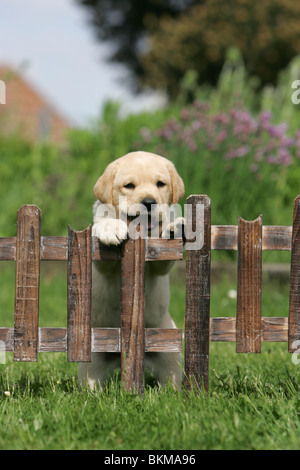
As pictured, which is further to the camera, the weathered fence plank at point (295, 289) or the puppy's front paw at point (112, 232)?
the weathered fence plank at point (295, 289)

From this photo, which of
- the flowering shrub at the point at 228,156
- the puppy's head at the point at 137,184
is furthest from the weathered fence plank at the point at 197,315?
the flowering shrub at the point at 228,156

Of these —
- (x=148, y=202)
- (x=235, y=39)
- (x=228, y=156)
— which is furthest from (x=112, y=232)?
(x=235, y=39)

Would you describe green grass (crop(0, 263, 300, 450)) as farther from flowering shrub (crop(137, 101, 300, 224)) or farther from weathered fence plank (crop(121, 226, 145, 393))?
flowering shrub (crop(137, 101, 300, 224))

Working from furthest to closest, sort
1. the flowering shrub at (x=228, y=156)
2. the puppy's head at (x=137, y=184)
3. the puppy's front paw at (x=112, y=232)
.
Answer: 1. the flowering shrub at (x=228, y=156)
2. the puppy's head at (x=137, y=184)
3. the puppy's front paw at (x=112, y=232)

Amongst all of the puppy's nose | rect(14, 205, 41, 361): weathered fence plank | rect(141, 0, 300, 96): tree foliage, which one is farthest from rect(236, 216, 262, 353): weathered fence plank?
A: rect(141, 0, 300, 96): tree foliage

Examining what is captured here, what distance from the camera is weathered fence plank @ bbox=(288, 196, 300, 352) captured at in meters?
3.37

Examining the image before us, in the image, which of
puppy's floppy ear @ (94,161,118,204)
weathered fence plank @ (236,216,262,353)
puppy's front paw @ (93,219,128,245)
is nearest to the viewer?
puppy's front paw @ (93,219,128,245)

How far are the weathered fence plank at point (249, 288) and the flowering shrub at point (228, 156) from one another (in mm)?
4505

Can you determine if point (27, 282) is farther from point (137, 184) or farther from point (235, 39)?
point (235, 39)

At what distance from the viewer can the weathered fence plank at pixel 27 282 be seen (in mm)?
3324

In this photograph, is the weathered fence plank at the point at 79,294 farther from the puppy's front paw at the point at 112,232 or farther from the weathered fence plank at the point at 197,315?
the weathered fence plank at the point at 197,315

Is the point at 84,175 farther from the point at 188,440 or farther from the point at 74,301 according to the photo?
the point at 188,440

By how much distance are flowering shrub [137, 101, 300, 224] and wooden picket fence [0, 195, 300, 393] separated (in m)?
4.51

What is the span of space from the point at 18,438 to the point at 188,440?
756 mm
